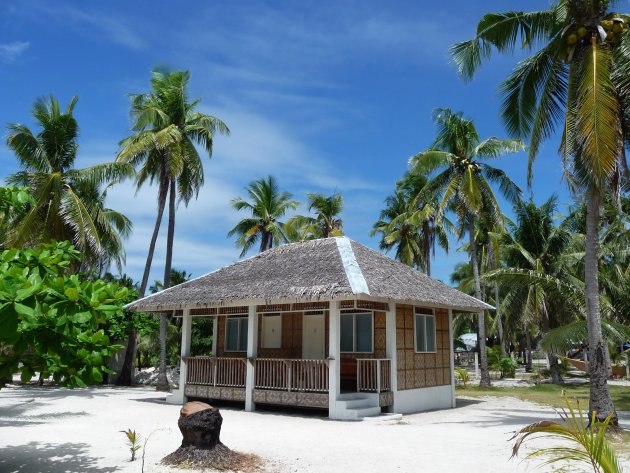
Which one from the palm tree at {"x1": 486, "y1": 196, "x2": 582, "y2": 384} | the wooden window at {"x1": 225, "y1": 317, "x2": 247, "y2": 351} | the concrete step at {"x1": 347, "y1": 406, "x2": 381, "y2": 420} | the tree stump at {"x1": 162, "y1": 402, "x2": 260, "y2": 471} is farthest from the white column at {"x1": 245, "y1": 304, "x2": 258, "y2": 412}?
the palm tree at {"x1": 486, "y1": 196, "x2": 582, "y2": 384}

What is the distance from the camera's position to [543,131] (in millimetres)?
12766

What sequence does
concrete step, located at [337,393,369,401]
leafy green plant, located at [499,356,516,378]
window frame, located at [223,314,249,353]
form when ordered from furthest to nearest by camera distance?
leafy green plant, located at [499,356,516,378], window frame, located at [223,314,249,353], concrete step, located at [337,393,369,401]

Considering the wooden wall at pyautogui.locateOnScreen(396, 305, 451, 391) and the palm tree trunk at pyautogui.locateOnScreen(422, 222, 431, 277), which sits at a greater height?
the palm tree trunk at pyautogui.locateOnScreen(422, 222, 431, 277)

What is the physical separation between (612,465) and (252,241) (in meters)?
30.3

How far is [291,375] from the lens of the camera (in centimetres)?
1425

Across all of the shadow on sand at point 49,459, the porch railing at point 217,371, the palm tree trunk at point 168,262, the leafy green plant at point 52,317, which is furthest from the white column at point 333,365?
the palm tree trunk at point 168,262

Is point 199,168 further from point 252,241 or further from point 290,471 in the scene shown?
point 290,471

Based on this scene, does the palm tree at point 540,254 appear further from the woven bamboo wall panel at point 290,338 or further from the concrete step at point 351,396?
the concrete step at point 351,396

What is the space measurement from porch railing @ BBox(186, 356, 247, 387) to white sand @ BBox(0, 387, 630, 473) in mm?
911

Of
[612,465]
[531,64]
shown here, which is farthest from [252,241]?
[612,465]

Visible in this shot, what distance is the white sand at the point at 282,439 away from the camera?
7.89 meters

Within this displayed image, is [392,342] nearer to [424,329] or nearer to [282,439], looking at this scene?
[424,329]

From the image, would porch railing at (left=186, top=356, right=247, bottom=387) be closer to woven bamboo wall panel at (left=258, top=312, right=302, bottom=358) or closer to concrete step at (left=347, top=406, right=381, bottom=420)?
woven bamboo wall panel at (left=258, top=312, right=302, bottom=358)

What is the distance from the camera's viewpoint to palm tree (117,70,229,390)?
22031mm
